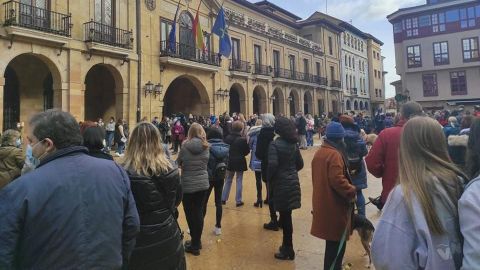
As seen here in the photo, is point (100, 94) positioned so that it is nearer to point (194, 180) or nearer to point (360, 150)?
point (194, 180)

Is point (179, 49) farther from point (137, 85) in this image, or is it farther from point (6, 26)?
point (6, 26)

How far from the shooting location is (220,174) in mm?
5660

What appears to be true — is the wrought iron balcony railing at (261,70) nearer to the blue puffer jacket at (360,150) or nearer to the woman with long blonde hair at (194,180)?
the blue puffer jacket at (360,150)

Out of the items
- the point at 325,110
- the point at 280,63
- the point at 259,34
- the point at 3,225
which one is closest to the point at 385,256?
the point at 3,225

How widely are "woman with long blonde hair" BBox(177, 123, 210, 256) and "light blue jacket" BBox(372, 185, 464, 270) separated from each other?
3.27 meters

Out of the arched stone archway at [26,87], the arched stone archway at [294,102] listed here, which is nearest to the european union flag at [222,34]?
the arched stone archway at [26,87]

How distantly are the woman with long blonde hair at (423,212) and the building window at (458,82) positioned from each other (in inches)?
1708

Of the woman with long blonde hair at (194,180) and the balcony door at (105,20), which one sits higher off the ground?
the balcony door at (105,20)

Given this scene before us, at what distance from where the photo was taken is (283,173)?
16.3 ft

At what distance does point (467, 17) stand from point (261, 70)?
2492cm

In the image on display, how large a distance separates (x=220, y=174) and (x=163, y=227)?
8.38 ft

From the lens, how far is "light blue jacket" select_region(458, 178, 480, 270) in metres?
1.58

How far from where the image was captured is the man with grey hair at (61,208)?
186 cm

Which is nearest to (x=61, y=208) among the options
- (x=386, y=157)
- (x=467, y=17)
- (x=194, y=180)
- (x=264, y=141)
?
(x=194, y=180)
